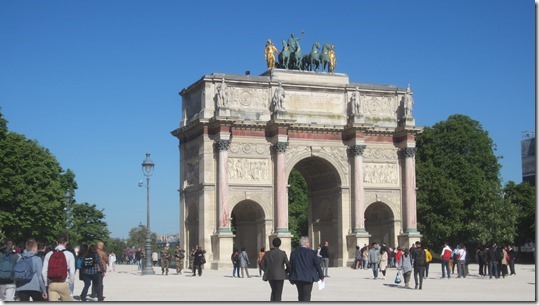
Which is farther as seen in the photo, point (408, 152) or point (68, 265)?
point (408, 152)

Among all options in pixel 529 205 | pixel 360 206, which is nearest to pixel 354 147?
pixel 360 206

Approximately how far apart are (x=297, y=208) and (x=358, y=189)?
21.1m

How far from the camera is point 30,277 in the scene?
53.7 feet

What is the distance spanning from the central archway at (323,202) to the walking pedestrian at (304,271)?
3808 centimetres

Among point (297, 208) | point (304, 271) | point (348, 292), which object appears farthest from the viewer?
point (297, 208)

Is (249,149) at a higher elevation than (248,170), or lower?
higher

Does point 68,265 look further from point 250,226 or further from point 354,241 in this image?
point 250,226

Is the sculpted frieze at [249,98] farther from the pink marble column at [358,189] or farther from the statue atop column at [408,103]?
the statue atop column at [408,103]

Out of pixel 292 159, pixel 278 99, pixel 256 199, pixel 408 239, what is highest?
pixel 278 99

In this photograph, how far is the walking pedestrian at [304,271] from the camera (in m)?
17.2

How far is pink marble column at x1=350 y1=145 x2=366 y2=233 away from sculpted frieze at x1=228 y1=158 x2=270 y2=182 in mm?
5406

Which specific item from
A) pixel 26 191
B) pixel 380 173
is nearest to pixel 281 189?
pixel 380 173

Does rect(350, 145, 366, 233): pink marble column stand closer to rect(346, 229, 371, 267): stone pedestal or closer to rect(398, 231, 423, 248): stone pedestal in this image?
rect(346, 229, 371, 267): stone pedestal

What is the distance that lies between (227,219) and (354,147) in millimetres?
9135
